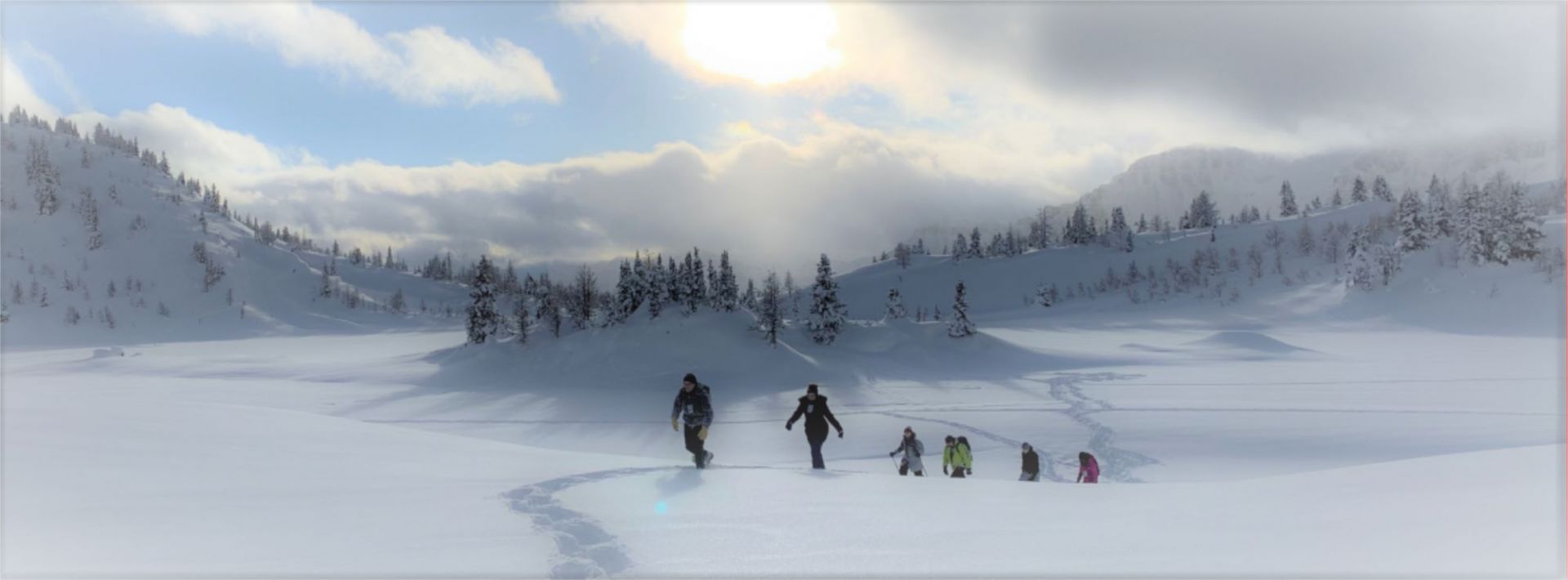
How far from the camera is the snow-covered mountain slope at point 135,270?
104m

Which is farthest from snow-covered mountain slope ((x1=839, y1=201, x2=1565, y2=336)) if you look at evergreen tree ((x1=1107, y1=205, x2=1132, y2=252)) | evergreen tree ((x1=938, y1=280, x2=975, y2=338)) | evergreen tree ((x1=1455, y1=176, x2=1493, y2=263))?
evergreen tree ((x1=938, y1=280, x2=975, y2=338))

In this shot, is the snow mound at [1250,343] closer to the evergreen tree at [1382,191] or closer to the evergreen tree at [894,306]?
the evergreen tree at [894,306]

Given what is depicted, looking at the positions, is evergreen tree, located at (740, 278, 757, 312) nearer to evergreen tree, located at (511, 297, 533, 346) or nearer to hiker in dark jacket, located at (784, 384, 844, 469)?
evergreen tree, located at (511, 297, 533, 346)

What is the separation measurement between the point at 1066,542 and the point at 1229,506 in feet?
10.0

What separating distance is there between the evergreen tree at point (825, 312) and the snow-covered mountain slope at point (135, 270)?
88362 mm

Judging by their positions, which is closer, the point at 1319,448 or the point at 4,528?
the point at 4,528

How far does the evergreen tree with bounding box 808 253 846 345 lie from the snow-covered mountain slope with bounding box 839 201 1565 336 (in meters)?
53.0

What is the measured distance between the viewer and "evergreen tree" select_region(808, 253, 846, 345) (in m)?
66.1

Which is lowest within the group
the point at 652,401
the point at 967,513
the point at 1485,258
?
the point at 652,401

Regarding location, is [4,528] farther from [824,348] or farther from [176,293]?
[176,293]

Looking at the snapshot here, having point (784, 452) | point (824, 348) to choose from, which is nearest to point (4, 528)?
point (784, 452)

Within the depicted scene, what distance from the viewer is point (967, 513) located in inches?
364

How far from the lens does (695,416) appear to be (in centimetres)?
1394

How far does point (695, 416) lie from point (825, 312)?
2082 inches
